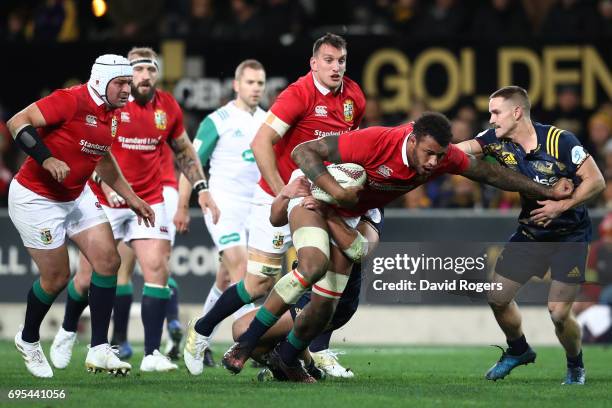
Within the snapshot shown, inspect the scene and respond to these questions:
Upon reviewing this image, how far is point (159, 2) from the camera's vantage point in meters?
18.8

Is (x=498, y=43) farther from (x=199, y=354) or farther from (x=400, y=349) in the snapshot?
(x=199, y=354)

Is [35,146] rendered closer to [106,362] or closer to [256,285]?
[106,362]

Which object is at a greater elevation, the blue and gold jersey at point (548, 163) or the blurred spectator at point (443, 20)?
the blurred spectator at point (443, 20)

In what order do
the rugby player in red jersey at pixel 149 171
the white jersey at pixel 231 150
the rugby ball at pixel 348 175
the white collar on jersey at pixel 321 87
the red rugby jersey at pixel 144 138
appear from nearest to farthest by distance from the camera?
the rugby ball at pixel 348 175 → the white collar on jersey at pixel 321 87 → the rugby player in red jersey at pixel 149 171 → the red rugby jersey at pixel 144 138 → the white jersey at pixel 231 150

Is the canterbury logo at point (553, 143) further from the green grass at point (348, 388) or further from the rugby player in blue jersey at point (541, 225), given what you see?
the green grass at point (348, 388)

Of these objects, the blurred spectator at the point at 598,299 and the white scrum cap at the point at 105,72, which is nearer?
the white scrum cap at the point at 105,72

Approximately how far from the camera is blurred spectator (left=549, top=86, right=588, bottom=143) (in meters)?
17.1

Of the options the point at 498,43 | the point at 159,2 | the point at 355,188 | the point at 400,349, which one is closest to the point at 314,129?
the point at 355,188

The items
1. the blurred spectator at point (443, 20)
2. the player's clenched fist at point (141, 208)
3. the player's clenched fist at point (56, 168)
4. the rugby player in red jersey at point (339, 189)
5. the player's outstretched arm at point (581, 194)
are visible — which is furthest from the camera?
the blurred spectator at point (443, 20)

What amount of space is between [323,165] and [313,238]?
0.53 meters

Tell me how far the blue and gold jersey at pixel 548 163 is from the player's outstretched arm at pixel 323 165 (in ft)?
4.57

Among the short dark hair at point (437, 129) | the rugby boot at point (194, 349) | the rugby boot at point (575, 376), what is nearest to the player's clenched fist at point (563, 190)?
the short dark hair at point (437, 129)

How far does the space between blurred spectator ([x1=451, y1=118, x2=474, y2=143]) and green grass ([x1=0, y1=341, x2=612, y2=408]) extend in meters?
4.54

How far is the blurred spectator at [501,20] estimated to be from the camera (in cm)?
1767
